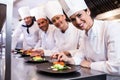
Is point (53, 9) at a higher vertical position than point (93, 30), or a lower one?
higher

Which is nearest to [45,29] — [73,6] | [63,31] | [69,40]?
[63,31]

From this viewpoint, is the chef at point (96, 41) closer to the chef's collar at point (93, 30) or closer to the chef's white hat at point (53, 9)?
the chef's collar at point (93, 30)

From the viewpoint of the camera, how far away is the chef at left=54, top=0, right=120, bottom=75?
119 cm

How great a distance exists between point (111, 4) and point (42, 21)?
51.5 inches

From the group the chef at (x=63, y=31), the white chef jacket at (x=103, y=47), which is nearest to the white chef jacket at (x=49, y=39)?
the chef at (x=63, y=31)

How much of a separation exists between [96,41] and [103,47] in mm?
78

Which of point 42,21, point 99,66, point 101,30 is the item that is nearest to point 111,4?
point 42,21

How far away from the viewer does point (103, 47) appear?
136cm

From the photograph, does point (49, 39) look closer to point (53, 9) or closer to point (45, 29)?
point (45, 29)

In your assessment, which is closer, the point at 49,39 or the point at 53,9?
the point at 53,9

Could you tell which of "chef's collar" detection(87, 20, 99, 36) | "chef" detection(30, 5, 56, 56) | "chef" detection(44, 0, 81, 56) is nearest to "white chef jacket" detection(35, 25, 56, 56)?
"chef" detection(30, 5, 56, 56)

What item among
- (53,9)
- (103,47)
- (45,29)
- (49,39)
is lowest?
(103,47)

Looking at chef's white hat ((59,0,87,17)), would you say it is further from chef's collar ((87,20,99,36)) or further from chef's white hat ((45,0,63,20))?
chef's white hat ((45,0,63,20))

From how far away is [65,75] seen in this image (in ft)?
3.15
